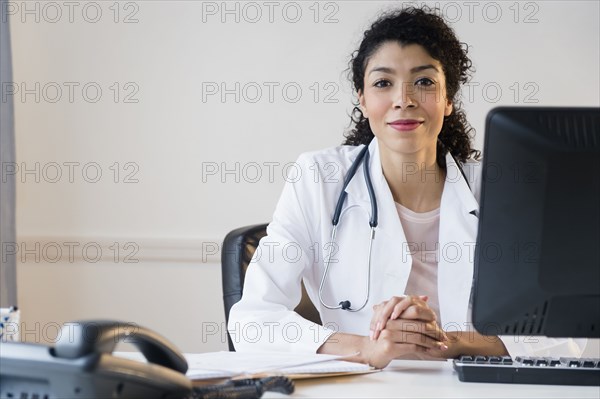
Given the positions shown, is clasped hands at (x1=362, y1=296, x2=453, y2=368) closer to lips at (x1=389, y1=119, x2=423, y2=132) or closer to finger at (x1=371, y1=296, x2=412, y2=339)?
finger at (x1=371, y1=296, x2=412, y2=339)

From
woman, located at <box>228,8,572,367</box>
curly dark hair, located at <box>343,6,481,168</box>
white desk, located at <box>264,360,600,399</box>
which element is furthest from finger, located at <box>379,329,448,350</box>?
curly dark hair, located at <box>343,6,481,168</box>

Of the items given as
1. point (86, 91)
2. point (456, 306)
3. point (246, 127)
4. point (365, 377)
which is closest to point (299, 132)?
point (246, 127)

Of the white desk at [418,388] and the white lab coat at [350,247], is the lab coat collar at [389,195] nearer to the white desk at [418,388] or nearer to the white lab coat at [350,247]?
the white lab coat at [350,247]

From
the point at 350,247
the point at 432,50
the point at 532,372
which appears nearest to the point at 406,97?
the point at 432,50

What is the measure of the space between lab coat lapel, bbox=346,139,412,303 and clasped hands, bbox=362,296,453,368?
1.10 feet

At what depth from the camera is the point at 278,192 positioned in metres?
2.97

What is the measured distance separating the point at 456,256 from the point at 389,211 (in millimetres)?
187

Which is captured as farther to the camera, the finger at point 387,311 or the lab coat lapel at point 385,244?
the lab coat lapel at point 385,244

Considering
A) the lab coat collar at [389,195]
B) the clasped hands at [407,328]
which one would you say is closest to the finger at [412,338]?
the clasped hands at [407,328]

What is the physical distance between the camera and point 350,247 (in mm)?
1939

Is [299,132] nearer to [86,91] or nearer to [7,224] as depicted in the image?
[86,91]

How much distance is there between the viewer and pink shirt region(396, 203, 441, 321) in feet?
6.40

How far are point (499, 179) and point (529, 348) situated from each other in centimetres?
62

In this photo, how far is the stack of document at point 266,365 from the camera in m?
1.22
